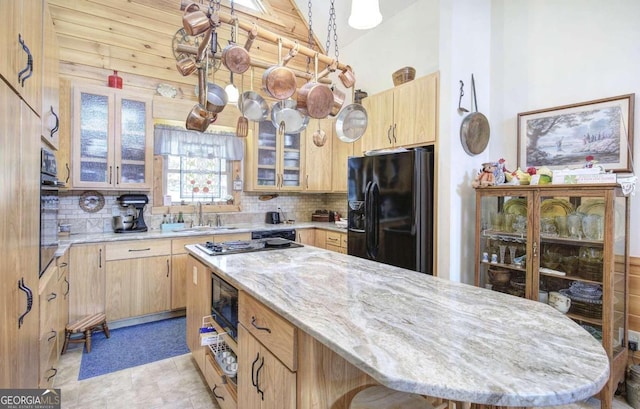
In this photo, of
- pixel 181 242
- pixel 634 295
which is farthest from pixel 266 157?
pixel 634 295

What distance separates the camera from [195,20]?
141 centimetres

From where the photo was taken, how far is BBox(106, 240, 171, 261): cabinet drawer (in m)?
2.98

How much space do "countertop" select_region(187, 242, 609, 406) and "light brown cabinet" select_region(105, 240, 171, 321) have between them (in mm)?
1938

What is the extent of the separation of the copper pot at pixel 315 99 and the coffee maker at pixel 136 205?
247cm

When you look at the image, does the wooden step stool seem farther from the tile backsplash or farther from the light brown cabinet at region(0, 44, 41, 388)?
the light brown cabinet at region(0, 44, 41, 388)

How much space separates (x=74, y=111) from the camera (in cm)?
297

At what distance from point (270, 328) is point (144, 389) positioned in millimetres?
1554

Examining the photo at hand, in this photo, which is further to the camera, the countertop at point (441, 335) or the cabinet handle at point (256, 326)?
the cabinet handle at point (256, 326)

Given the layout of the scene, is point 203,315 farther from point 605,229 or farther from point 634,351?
point 634,351

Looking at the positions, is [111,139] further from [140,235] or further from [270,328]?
[270,328]

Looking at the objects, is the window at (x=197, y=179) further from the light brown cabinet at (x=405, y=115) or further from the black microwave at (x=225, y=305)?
the black microwave at (x=225, y=305)

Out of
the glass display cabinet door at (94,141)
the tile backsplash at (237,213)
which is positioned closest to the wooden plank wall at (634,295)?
the tile backsplash at (237,213)

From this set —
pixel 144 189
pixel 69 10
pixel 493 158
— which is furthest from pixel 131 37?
pixel 493 158

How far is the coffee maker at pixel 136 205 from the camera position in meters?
3.31
